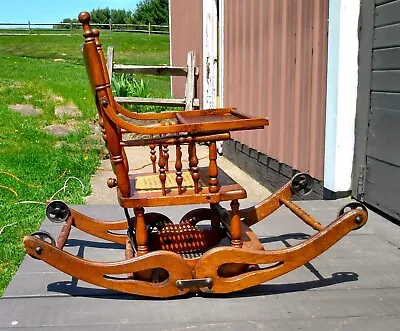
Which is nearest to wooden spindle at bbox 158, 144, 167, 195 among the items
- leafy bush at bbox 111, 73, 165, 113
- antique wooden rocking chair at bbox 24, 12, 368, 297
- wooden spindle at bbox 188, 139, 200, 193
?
antique wooden rocking chair at bbox 24, 12, 368, 297

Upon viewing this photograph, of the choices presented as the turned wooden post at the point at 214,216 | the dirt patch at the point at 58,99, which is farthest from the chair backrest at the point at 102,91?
the dirt patch at the point at 58,99

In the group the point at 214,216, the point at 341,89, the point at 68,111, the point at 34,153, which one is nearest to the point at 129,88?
the point at 68,111

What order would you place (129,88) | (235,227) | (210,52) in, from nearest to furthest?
(235,227) < (210,52) < (129,88)

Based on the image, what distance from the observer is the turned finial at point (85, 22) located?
6.91 feet

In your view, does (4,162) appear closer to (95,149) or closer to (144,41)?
(95,149)

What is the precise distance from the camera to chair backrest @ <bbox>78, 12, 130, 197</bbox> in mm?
2121

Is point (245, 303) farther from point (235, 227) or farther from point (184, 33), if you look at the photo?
point (184, 33)

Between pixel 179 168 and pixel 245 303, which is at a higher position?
pixel 179 168

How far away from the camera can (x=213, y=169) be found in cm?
226

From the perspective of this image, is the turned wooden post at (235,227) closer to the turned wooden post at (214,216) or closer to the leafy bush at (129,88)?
the turned wooden post at (214,216)

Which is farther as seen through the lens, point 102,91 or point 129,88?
point 129,88

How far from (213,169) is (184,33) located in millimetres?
8579

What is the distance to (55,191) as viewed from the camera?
543cm

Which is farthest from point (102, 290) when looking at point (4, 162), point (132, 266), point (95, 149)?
point (95, 149)
